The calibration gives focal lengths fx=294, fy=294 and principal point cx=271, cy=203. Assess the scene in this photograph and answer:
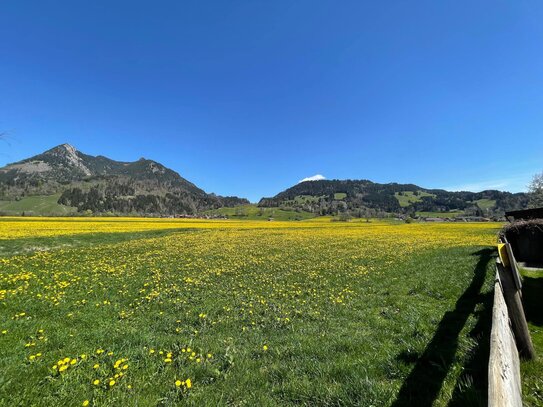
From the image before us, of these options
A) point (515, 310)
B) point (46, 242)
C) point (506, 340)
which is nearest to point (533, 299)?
point (515, 310)

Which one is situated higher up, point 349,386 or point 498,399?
point 498,399

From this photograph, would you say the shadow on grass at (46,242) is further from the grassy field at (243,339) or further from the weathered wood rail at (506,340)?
the weathered wood rail at (506,340)

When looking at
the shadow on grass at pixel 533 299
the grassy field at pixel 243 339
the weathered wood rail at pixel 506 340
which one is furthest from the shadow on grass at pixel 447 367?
the shadow on grass at pixel 533 299

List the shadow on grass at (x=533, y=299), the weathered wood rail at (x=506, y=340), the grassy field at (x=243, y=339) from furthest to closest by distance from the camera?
the shadow on grass at (x=533, y=299)
the grassy field at (x=243, y=339)
the weathered wood rail at (x=506, y=340)

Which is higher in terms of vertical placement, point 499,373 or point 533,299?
point 499,373

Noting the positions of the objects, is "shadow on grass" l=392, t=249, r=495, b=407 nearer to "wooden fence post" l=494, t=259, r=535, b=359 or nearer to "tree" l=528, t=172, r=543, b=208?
"wooden fence post" l=494, t=259, r=535, b=359

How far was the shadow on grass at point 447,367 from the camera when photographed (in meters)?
5.19

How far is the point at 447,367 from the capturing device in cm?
625

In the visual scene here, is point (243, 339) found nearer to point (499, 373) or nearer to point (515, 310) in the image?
point (515, 310)

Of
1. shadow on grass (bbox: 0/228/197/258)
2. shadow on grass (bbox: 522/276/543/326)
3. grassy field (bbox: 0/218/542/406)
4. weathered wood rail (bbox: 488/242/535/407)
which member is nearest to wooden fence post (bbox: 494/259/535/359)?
→ weathered wood rail (bbox: 488/242/535/407)

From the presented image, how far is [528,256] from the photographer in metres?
14.2

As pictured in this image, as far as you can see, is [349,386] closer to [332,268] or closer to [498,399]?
[498,399]

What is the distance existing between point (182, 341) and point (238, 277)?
897 centimetres

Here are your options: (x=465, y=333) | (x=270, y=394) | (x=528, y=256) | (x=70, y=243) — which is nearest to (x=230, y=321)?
(x=270, y=394)
